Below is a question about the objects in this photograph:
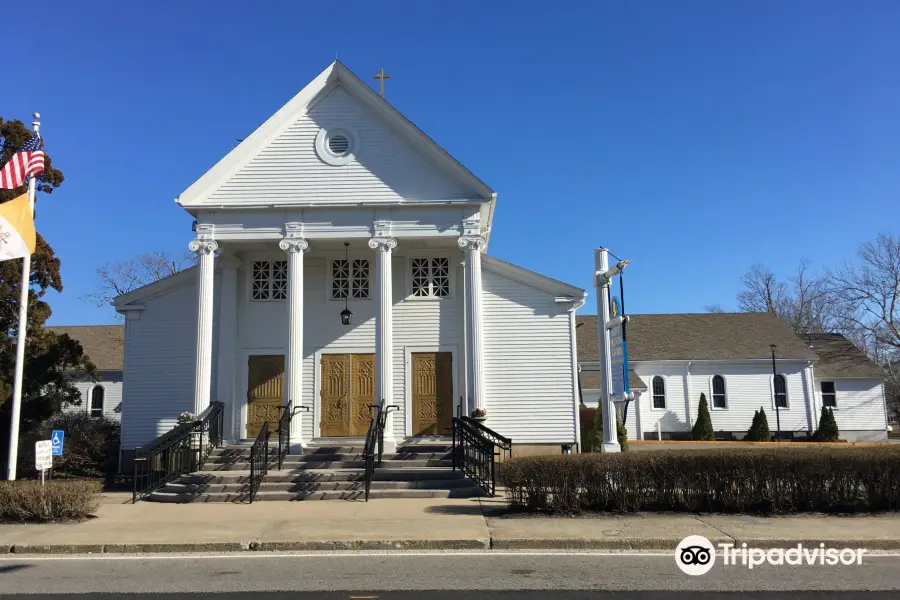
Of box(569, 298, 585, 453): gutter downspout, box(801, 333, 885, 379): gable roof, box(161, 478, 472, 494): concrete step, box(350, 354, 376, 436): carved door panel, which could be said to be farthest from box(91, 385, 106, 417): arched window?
box(801, 333, 885, 379): gable roof

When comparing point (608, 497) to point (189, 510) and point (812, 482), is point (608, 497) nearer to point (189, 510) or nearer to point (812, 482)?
point (812, 482)

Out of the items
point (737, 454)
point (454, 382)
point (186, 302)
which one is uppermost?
point (186, 302)

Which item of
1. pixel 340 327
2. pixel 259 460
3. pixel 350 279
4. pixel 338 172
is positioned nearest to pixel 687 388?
pixel 350 279

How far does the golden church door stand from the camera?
1642 centimetres

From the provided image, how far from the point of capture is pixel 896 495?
33.3ft

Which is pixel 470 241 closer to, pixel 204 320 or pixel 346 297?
pixel 346 297

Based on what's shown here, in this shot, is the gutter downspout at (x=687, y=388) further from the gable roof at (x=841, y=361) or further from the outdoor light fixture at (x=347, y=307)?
the outdoor light fixture at (x=347, y=307)

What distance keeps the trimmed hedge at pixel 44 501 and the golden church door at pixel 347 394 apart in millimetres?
6543

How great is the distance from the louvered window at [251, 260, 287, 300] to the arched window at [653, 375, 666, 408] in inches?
870

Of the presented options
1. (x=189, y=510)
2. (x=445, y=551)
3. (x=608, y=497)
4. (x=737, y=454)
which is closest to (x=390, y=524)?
(x=445, y=551)

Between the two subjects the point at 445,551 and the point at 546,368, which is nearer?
the point at 445,551

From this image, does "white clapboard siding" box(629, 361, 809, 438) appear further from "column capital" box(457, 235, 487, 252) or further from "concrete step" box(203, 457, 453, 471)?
"concrete step" box(203, 457, 453, 471)

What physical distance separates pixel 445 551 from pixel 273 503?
4905mm

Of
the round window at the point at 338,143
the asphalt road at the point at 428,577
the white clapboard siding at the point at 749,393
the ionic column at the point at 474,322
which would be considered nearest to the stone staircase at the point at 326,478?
the ionic column at the point at 474,322
